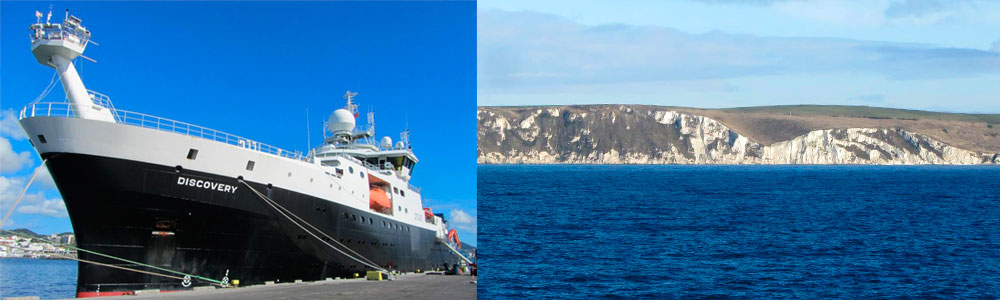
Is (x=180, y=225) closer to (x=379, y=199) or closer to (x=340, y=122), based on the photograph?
(x=379, y=199)

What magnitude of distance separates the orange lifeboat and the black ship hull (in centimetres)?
459

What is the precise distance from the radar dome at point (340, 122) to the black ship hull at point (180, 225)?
40.7ft

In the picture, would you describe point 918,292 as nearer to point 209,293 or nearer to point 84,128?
point 209,293

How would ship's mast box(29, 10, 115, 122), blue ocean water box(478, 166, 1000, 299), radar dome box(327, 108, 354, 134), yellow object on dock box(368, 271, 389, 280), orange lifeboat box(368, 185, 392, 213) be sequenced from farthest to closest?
radar dome box(327, 108, 354, 134)
orange lifeboat box(368, 185, 392, 213)
yellow object on dock box(368, 271, 389, 280)
blue ocean water box(478, 166, 1000, 299)
ship's mast box(29, 10, 115, 122)

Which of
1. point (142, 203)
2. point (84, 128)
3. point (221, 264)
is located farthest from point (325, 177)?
point (84, 128)

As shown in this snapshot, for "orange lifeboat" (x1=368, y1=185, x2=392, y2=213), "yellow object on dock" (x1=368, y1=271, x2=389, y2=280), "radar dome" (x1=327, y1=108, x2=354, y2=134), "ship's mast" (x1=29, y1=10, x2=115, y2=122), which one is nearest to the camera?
"ship's mast" (x1=29, y1=10, x2=115, y2=122)

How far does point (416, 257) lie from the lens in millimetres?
41000

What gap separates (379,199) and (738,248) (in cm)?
2115

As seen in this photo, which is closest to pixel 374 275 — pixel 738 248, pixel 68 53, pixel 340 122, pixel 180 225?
pixel 180 225

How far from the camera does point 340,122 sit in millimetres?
40812

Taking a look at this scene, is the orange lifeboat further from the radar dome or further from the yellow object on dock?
the radar dome

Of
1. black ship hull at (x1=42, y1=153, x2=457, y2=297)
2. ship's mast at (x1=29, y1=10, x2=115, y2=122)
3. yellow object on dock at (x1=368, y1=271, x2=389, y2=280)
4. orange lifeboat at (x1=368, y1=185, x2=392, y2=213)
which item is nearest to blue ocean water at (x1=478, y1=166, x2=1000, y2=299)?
yellow object on dock at (x1=368, y1=271, x2=389, y2=280)

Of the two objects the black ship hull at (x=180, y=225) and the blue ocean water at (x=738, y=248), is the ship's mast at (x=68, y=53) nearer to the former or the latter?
the black ship hull at (x=180, y=225)

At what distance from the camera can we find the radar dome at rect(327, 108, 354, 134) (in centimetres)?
4084
